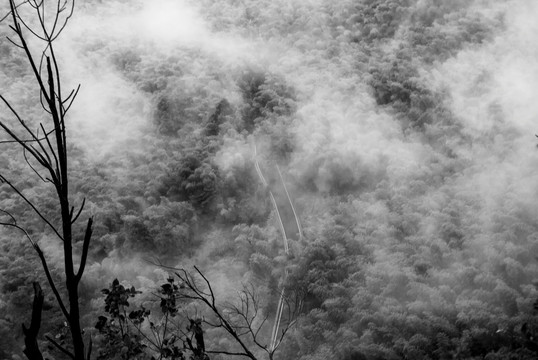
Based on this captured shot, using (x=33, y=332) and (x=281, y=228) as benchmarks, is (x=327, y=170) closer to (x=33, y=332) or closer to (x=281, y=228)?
(x=281, y=228)

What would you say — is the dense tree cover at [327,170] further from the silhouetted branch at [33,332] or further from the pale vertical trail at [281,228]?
the silhouetted branch at [33,332]

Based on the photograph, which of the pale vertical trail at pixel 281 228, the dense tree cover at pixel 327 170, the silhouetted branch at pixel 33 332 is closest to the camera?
the silhouetted branch at pixel 33 332

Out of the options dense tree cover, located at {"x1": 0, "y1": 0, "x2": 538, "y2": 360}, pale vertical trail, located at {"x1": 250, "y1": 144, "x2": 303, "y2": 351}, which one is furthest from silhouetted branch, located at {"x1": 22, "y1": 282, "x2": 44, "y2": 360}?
pale vertical trail, located at {"x1": 250, "y1": 144, "x2": 303, "y2": 351}

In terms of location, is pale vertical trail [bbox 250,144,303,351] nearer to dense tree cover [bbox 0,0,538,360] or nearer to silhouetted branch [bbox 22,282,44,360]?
dense tree cover [bbox 0,0,538,360]

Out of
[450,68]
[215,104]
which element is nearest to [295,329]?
[215,104]

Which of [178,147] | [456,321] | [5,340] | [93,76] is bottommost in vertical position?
[456,321]

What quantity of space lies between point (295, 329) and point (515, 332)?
4381mm

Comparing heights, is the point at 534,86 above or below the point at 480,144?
above

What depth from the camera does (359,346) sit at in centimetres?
899

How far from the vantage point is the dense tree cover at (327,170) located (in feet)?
31.3

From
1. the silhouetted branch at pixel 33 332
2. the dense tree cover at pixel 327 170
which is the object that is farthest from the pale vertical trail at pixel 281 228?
the silhouetted branch at pixel 33 332

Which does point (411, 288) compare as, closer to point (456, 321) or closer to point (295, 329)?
point (456, 321)

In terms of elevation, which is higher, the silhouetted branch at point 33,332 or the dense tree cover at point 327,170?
the dense tree cover at point 327,170

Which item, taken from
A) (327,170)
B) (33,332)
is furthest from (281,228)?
(33,332)
